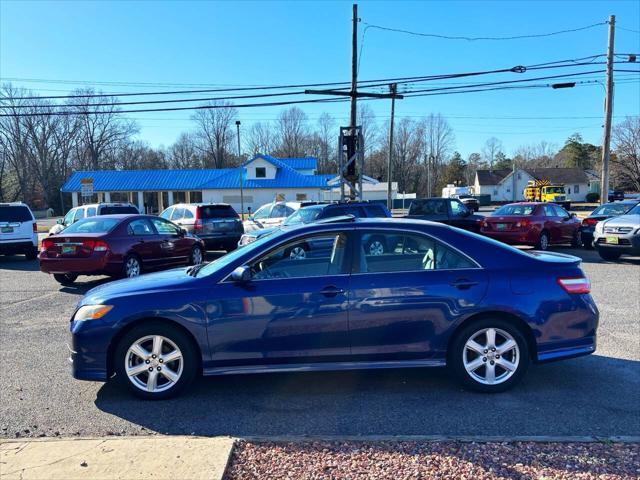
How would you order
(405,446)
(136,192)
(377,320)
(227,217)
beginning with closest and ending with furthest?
(405,446)
(377,320)
(227,217)
(136,192)

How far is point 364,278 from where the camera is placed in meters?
4.28

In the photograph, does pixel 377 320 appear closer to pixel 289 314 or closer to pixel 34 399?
pixel 289 314

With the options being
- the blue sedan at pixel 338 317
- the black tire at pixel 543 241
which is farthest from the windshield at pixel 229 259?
the black tire at pixel 543 241

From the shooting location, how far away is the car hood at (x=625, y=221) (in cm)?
1226

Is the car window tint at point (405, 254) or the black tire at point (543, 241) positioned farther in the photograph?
the black tire at point (543, 241)

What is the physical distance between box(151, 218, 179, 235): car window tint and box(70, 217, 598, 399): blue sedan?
7.03 metres

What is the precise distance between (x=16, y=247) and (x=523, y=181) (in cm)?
8453

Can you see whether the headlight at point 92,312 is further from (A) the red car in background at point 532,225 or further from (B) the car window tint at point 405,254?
(A) the red car in background at point 532,225

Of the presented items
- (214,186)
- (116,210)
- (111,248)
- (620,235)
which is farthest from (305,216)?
(214,186)

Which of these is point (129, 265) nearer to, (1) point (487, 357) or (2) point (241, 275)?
(2) point (241, 275)

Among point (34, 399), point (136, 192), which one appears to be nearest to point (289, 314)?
point (34, 399)

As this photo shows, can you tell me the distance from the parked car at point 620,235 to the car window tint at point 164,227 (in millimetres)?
11067

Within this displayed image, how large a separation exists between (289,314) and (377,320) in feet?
2.53

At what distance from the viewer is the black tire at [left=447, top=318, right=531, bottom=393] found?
14.1ft
